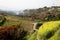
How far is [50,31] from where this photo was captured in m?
13.3

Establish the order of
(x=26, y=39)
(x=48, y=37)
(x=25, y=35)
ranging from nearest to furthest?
(x=48, y=37)
(x=26, y=39)
(x=25, y=35)

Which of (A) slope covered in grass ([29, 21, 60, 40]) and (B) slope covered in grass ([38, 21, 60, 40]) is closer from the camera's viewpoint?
(A) slope covered in grass ([29, 21, 60, 40])

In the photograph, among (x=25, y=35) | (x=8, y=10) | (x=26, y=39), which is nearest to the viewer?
(x=26, y=39)

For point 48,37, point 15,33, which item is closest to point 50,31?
point 48,37

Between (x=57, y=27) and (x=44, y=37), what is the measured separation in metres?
1.10

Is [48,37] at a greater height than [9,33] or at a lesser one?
greater

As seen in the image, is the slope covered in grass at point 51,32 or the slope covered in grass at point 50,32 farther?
the slope covered in grass at point 50,32

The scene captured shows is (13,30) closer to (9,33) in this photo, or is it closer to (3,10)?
(9,33)

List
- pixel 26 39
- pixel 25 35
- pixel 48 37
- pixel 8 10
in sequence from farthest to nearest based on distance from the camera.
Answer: pixel 8 10 < pixel 25 35 < pixel 26 39 < pixel 48 37

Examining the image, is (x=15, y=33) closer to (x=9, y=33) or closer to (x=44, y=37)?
(x=9, y=33)

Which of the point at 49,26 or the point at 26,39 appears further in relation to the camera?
the point at 26,39

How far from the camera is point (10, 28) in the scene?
19766 millimetres

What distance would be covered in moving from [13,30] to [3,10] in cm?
3254

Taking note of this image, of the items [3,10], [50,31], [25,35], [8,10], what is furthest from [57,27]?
[3,10]
